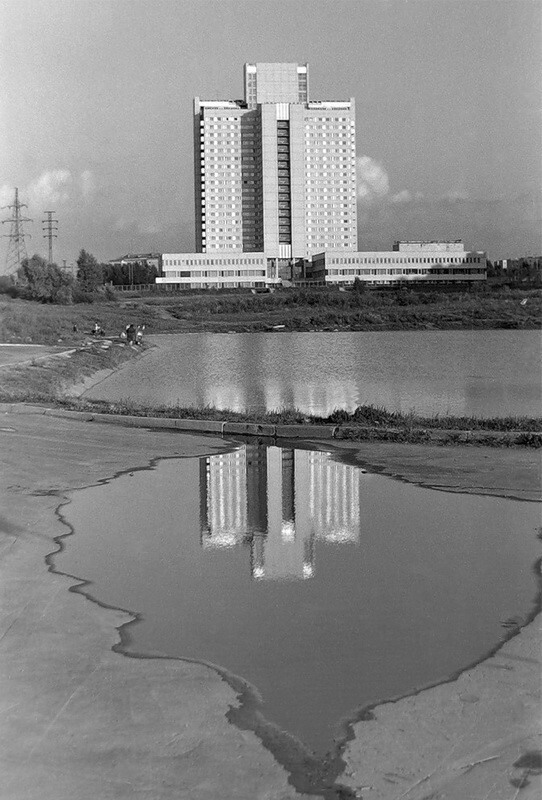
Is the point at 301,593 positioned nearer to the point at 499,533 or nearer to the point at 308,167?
the point at 499,533

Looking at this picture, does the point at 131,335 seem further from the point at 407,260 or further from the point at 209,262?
the point at 407,260

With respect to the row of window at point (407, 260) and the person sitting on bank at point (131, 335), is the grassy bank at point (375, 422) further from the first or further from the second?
the row of window at point (407, 260)

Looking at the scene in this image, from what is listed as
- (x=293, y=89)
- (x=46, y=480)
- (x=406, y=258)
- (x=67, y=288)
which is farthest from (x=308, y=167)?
(x=46, y=480)

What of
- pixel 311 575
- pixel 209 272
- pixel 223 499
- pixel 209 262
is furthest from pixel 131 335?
pixel 209 262

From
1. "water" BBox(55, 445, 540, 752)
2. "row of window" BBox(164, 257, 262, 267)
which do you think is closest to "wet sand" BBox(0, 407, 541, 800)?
"water" BBox(55, 445, 540, 752)

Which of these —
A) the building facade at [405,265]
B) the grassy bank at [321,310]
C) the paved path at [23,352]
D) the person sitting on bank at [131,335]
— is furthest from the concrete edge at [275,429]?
the building facade at [405,265]

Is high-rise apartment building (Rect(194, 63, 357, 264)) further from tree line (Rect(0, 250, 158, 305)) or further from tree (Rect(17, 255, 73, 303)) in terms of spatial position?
tree (Rect(17, 255, 73, 303))
